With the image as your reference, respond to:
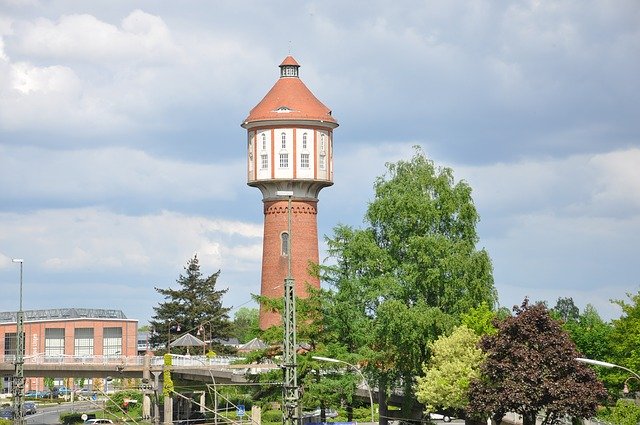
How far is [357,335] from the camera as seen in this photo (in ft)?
248

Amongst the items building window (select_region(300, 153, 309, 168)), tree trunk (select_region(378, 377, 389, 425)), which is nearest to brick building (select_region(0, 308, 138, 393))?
building window (select_region(300, 153, 309, 168))

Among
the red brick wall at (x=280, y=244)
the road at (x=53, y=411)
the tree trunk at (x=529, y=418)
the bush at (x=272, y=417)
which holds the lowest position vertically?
the road at (x=53, y=411)

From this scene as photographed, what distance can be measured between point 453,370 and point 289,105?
1721 inches

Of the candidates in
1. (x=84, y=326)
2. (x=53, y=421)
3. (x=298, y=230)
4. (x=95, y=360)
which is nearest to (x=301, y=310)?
(x=298, y=230)

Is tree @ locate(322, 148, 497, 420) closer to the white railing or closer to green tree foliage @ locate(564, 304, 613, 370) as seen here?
green tree foliage @ locate(564, 304, 613, 370)

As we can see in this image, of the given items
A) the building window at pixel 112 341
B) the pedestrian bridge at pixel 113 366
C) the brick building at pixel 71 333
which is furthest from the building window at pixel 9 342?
the pedestrian bridge at pixel 113 366

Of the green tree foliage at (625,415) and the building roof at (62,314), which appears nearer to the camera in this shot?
the green tree foliage at (625,415)

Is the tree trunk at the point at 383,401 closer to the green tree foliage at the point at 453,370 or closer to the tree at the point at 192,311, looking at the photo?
the green tree foliage at the point at 453,370

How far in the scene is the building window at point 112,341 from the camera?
491 ft

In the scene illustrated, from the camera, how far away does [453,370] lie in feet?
223

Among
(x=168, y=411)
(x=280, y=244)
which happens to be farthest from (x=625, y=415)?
(x=168, y=411)

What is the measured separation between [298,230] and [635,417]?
159 ft

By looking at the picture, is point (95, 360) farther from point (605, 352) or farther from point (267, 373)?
point (605, 352)

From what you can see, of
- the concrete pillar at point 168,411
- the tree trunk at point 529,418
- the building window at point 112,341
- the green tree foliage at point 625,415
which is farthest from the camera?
the building window at point 112,341
